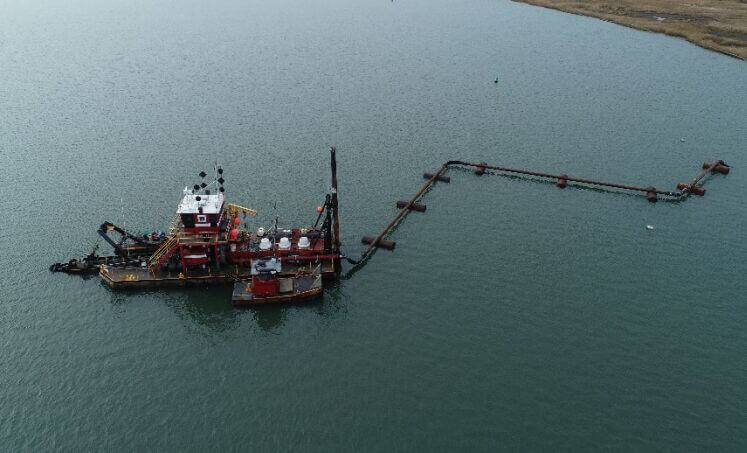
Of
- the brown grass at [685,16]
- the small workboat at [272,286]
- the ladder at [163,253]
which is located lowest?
the small workboat at [272,286]

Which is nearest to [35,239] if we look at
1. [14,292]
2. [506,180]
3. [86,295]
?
[14,292]

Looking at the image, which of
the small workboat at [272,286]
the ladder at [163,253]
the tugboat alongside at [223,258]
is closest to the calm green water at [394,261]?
the small workboat at [272,286]

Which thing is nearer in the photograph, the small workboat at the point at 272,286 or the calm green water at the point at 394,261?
the calm green water at the point at 394,261

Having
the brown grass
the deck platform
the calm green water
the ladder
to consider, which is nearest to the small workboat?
the deck platform

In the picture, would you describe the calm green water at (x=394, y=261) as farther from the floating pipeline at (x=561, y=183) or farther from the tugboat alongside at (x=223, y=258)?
the tugboat alongside at (x=223, y=258)

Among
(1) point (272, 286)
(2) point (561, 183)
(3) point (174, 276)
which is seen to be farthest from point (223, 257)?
(2) point (561, 183)

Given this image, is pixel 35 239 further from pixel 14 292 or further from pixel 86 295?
pixel 86 295
